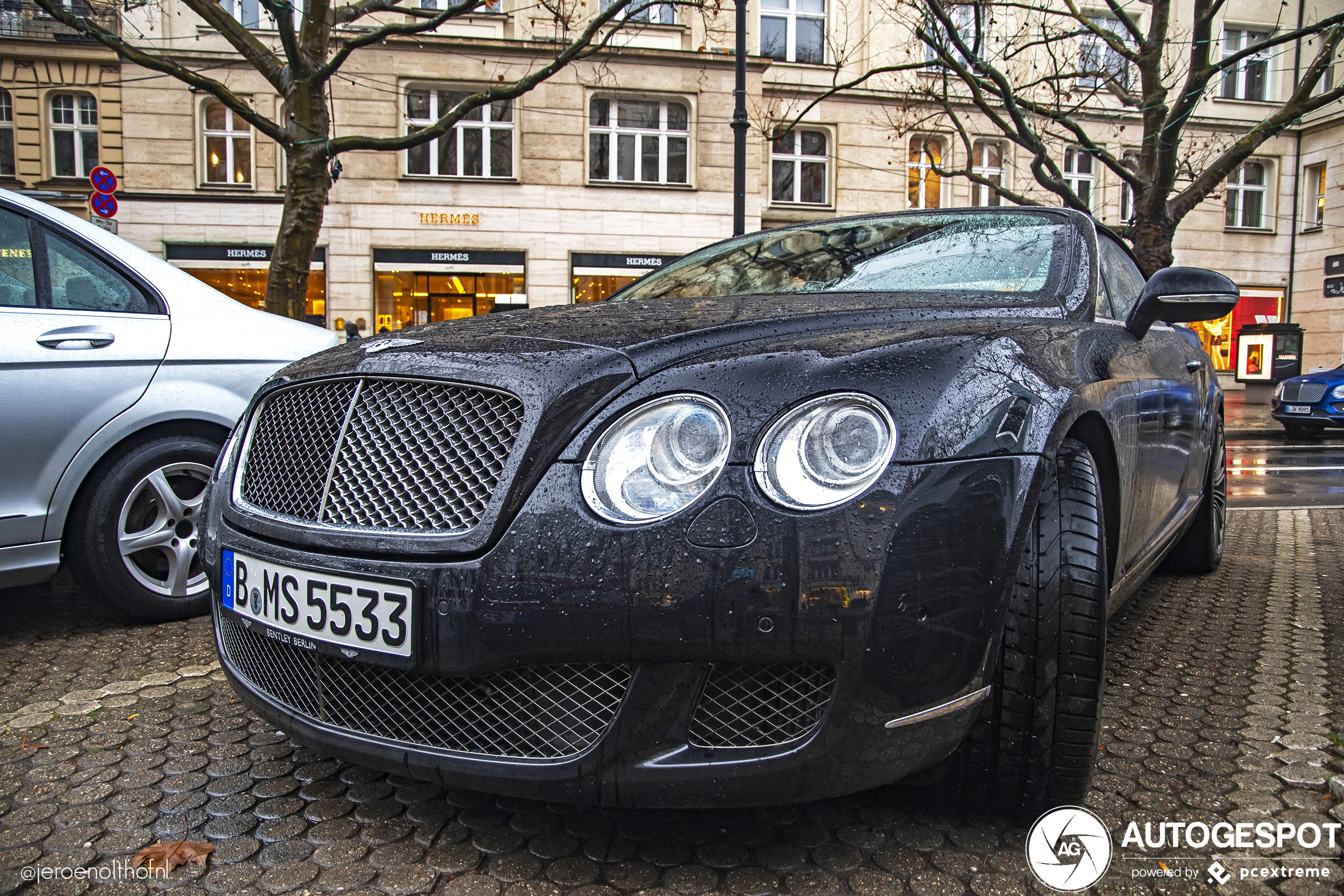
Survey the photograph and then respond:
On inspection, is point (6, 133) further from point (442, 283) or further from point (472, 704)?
point (472, 704)

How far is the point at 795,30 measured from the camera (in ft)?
65.2

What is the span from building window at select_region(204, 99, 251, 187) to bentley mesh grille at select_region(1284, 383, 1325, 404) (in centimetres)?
1825

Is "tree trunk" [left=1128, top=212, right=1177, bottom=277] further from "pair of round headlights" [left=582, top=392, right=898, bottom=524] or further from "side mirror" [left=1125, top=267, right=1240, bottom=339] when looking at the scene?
"pair of round headlights" [left=582, top=392, right=898, bottom=524]

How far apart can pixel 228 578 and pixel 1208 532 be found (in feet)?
13.5

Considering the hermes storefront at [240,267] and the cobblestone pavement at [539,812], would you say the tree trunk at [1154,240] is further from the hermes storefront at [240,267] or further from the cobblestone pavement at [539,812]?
the hermes storefront at [240,267]

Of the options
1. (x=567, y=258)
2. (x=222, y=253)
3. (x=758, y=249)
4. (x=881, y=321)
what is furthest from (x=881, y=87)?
(x=881, y=321)

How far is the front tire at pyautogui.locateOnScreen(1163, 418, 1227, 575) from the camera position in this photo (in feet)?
13.5

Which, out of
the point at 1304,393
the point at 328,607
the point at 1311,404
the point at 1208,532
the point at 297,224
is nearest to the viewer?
the point at 328,607

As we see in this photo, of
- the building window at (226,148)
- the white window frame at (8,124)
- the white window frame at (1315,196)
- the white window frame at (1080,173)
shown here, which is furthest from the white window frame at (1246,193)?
the white window frame at (8,124)

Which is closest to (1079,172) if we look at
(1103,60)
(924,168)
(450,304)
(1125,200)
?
(1125,200)

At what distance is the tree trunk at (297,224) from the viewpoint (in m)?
8.70

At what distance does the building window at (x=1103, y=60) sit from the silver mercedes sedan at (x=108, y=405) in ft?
37.7

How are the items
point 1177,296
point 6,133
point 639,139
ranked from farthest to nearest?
point 639,139, point 6,133, point 1177,296

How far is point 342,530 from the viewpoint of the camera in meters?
1.65
